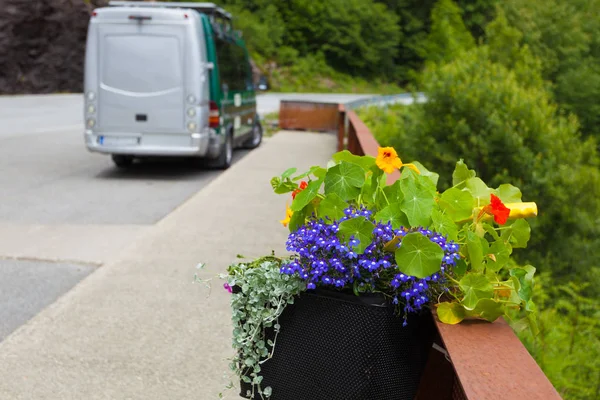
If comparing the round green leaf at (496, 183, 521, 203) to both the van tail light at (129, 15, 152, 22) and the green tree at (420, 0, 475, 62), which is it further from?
the green tree at (420, 0, 475, 62)

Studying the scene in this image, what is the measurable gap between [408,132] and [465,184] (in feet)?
62.2

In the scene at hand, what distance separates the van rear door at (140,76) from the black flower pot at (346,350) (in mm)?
9916

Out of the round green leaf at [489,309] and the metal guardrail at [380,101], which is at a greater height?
the round green leaf at [489,309]

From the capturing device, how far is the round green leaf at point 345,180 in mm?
2727

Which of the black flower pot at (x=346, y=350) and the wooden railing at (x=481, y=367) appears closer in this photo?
the wooden railing at (x=481, y=367)

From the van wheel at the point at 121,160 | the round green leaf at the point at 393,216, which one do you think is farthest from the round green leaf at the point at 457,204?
the van wheel at the point at 121,160

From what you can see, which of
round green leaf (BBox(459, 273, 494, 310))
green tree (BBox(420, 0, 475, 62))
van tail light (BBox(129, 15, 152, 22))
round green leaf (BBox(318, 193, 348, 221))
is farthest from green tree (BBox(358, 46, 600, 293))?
green tree (BBox(420, 0, 475, 62))

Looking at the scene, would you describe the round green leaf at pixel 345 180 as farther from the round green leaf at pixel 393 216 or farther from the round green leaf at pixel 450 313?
the round green leaf at pixel 450 313

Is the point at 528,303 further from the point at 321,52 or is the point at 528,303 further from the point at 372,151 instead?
the point at 321,52

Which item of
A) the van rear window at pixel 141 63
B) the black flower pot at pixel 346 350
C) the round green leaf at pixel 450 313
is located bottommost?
the van rear window at pixel 141 63

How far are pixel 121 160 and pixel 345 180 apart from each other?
447 inches

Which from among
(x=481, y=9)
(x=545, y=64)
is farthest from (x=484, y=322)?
(x=481, y=9)

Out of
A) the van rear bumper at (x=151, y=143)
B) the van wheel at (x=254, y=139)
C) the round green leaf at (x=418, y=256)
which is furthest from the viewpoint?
the van wheel at (x=254, y=139)

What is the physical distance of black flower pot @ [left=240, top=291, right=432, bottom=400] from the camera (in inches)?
97.7
